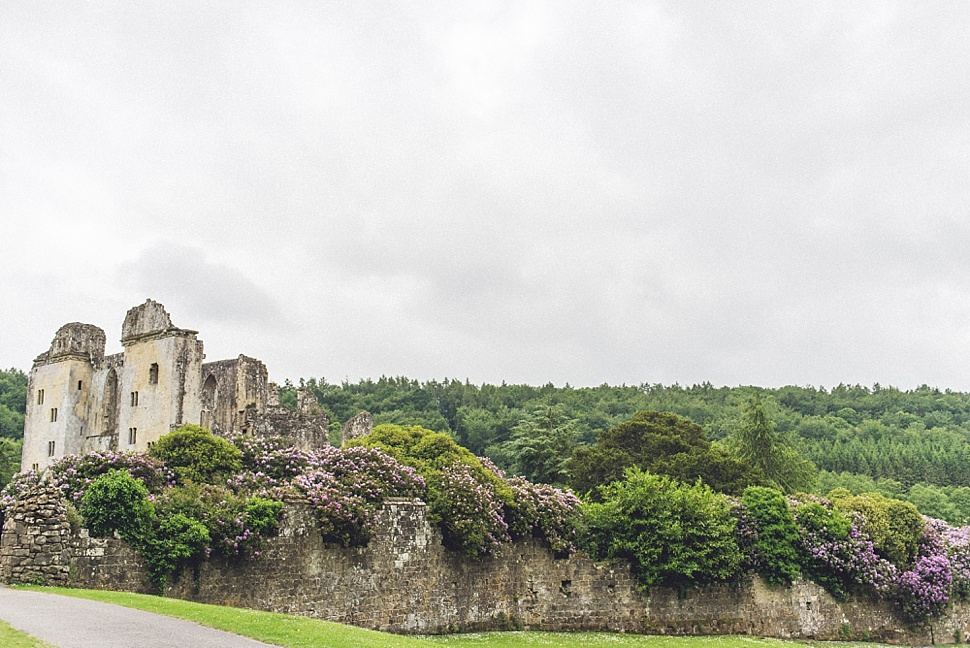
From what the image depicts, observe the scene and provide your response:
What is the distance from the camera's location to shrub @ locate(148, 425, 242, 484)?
20203mm

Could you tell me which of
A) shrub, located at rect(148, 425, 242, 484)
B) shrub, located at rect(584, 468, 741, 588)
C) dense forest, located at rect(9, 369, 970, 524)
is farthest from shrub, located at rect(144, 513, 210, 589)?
dense forest, located at rect(9, 369, 970, 524)

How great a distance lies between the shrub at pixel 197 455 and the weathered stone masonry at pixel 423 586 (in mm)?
2424

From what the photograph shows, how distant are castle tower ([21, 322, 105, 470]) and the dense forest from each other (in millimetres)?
6396

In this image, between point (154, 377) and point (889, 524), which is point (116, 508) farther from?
point (154, 377)

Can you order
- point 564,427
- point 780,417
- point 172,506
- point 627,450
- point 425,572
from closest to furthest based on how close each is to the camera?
point 172,506, point 425,572, point 627,450, point 564,427, point 780,417

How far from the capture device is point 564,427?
5241 cm

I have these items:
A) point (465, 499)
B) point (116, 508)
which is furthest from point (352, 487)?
point (116, 508)

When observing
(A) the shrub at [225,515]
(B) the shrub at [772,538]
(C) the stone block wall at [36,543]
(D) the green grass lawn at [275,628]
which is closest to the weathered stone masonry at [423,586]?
(C) the stone block wall at [36,543]

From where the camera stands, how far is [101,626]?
38.8 feet

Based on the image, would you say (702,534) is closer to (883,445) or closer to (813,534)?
(813,534)

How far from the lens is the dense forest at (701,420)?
180ft

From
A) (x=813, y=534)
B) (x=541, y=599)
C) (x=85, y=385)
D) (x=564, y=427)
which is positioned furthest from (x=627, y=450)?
(x=85, y=385)

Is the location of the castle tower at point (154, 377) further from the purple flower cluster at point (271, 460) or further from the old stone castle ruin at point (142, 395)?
the purple flower cluster at point (271, 460)

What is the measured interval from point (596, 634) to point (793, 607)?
278 inches
